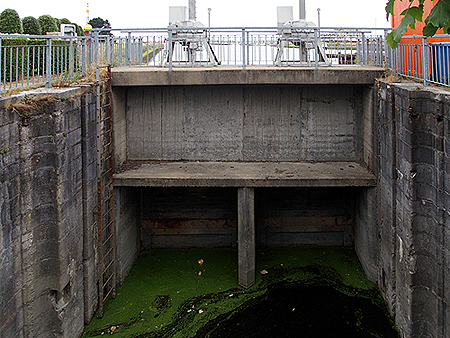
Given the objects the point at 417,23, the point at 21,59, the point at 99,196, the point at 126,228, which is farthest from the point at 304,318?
the point at 417,23

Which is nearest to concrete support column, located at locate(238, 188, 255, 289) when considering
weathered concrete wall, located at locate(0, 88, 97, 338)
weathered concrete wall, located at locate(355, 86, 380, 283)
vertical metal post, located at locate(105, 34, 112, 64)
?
weathered concrete wall, located at locate(355, 86, 380, 283)

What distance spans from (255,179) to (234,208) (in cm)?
215

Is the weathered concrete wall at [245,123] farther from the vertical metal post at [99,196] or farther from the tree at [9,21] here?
the tree at [9,21]

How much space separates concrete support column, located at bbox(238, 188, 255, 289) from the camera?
923 centimetres

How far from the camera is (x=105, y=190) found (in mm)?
8711

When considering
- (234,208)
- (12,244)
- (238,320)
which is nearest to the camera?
(12,244)

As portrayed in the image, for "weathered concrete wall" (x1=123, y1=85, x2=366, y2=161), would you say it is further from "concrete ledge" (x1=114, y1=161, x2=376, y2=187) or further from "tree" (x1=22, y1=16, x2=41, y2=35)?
"tree" (x1=22, y1=16, x2=41, y2=35)

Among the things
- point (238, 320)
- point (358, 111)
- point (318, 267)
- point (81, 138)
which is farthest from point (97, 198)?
point (358, 111)

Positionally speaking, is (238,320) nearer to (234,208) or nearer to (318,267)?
(318,267)

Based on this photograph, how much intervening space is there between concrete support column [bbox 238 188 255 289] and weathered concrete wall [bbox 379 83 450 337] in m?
2.60

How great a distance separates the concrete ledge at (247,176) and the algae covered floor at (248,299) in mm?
2040

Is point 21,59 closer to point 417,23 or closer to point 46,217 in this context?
point 46,217

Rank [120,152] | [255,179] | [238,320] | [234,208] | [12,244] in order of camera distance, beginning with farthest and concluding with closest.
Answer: [234,208] → [120,152] → [255,179] → [238,320] → [12,244]

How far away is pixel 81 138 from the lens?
302 inches
